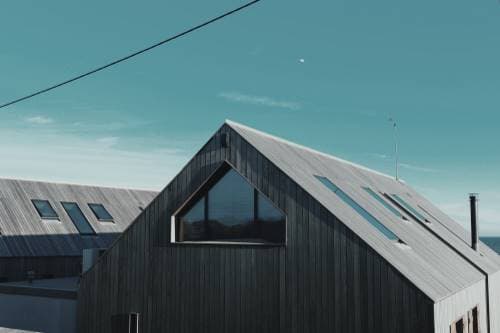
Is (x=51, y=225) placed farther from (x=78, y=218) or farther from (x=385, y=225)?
(x=385, y=225)

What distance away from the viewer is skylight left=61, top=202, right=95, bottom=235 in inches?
1124

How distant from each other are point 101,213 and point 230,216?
734 inches

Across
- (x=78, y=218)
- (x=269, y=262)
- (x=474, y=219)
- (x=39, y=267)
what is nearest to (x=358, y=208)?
(x=269, y=262)

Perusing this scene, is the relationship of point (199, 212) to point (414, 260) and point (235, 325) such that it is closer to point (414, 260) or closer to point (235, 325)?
point (235, 325)

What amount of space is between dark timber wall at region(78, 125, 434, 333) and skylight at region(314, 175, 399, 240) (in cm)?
204

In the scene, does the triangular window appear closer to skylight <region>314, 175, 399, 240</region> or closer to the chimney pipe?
skylight <region>314, 175, 399, 240</region>

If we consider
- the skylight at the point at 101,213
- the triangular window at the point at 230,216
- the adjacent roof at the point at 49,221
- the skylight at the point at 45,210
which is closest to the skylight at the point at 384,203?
the triangular window at the point at 230,216

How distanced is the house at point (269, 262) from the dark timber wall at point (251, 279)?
29mm

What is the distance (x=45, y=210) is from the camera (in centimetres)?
2809

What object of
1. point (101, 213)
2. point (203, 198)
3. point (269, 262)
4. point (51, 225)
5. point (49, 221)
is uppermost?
point (101, 213)

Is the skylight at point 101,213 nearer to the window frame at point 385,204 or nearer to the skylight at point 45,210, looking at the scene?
the skylight at point 45,210

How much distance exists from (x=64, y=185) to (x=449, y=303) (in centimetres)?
2467

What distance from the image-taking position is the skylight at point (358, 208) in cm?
1403

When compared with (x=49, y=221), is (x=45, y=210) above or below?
above
